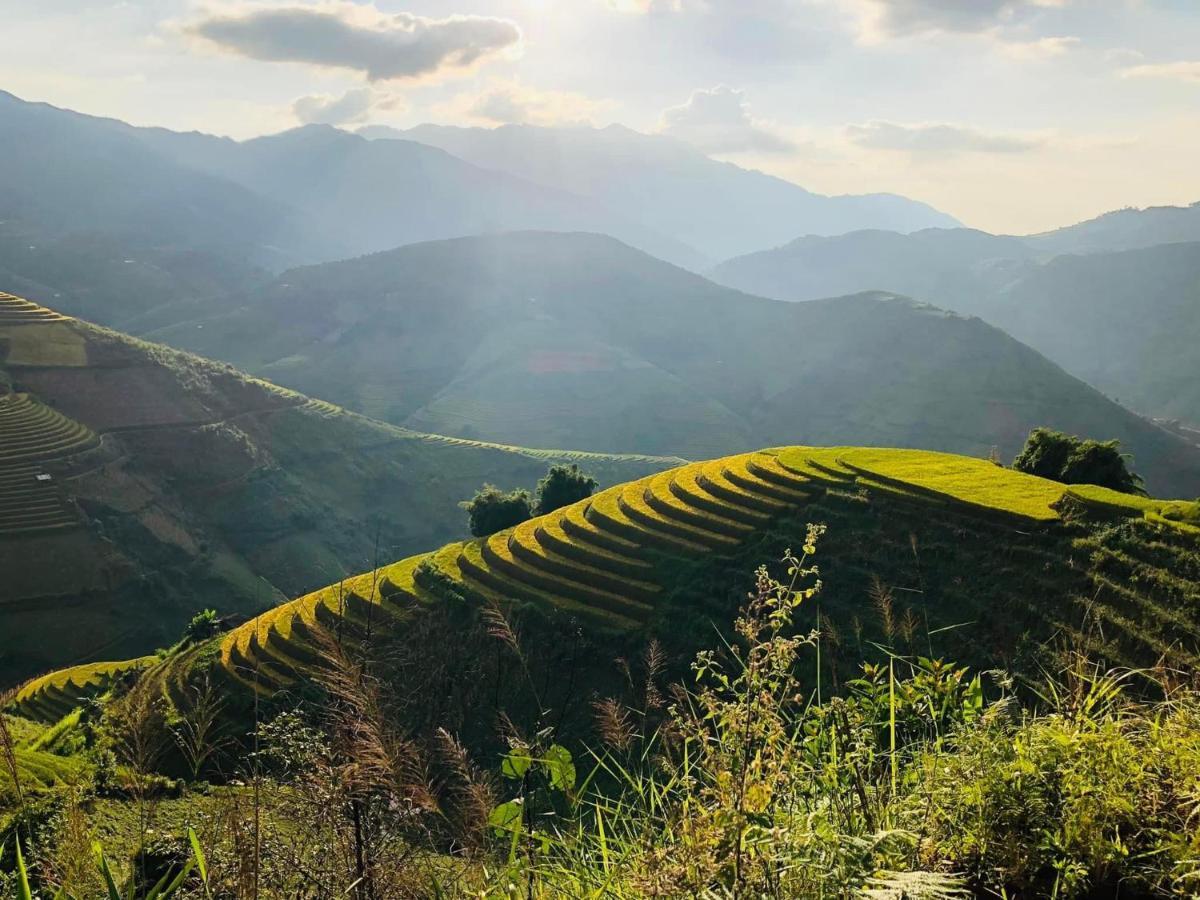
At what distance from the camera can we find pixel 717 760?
3225mm

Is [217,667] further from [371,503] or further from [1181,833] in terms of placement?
[371,503]

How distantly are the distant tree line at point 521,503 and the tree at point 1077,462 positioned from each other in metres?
20.0

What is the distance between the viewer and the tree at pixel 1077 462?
2678 centimetres

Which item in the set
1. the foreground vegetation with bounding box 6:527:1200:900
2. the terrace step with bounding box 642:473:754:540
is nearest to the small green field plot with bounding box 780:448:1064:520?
the terrace step with bounding box 642:473:754:540

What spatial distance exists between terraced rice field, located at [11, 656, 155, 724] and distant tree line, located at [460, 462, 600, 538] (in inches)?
639

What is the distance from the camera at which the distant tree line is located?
40562 millimetres

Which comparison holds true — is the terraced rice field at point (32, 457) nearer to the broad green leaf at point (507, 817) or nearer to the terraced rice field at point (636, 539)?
the terraced rice field at point (636, 539)

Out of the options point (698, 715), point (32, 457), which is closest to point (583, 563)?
point (698, 715)

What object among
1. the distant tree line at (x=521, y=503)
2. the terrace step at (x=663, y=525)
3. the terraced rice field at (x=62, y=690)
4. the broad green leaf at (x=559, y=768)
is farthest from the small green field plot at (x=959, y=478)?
the terraced rice field at (x=62, y=690)

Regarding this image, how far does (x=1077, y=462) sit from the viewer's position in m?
27.5

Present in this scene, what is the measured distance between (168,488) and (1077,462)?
68356 millimetres

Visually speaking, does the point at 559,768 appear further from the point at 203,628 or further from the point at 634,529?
the point at 203,628

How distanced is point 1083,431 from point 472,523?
118975mm

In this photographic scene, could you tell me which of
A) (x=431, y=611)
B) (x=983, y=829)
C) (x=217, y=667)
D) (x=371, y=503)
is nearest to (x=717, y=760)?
(x=983, y=829)
